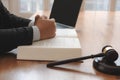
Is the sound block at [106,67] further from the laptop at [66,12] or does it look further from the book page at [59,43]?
the laptop at [66,12]

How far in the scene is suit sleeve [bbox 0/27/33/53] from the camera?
34.2 inches

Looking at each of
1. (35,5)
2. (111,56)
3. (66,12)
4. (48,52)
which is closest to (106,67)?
(111,56)

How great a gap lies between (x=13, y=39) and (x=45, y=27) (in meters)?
0.15

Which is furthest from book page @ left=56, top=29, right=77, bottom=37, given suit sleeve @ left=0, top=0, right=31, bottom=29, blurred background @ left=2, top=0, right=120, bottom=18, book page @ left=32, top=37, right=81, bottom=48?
blurred background @ left=2, top=0, right=120, bottom=18

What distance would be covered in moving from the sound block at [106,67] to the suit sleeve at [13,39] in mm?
286

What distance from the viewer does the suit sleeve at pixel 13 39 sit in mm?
868

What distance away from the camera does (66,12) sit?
143 cm

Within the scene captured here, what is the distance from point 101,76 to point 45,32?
342 millimetres

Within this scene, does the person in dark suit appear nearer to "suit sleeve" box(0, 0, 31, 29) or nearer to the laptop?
"suit sleeve" box(0, 0, 31, 29)

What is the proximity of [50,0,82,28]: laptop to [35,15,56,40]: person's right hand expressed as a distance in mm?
404

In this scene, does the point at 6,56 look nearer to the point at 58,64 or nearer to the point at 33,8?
the point at 58,64

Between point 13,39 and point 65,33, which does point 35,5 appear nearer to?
point 65,33

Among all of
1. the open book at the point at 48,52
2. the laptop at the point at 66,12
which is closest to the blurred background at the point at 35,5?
the laptop at the point at 66,12

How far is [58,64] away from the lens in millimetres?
793
